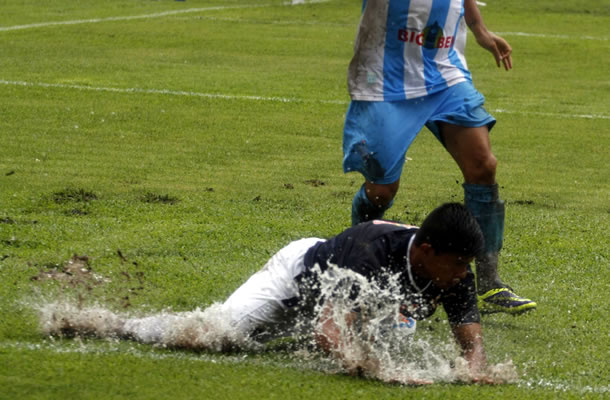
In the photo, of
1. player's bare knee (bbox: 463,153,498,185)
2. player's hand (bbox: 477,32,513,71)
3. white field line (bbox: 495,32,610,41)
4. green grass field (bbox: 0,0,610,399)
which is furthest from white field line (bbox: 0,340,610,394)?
white field line (bbox: 495,32,610,41)

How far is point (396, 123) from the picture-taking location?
5887mm

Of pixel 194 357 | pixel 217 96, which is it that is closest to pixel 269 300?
pixel 194 357

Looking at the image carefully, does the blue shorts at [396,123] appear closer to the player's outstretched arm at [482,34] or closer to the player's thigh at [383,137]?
the player's thigh at [383,137]

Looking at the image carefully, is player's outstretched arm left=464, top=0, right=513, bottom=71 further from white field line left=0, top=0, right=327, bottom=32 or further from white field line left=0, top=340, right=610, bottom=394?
white field line left=0, top=0, right=327, bottom=32

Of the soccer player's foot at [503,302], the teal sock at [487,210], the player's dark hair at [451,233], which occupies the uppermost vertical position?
the player's dark hair at [451,233]

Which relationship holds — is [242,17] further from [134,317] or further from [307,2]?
[134,317]

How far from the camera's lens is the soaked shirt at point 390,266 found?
4672 mm

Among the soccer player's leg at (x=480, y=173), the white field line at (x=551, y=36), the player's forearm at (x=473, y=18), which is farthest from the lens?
the white field line at (x=551, y=36)

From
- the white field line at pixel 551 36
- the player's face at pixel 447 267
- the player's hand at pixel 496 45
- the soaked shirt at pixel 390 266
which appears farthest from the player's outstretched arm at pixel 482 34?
the white field line at pixel 551 36

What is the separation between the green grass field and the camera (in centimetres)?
465

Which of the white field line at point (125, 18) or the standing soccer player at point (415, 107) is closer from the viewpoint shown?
the standing soccer player at point (415, 107)

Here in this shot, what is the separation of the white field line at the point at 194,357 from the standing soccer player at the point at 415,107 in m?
1.11

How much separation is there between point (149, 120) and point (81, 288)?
5836mm

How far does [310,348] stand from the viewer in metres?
4.96
